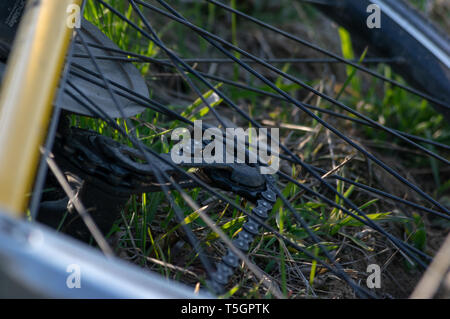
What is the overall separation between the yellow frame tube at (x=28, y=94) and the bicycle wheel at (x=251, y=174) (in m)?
0.05

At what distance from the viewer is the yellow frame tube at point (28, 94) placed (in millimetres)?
769

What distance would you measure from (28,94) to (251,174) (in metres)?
0.57

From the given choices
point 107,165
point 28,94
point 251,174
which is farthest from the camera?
point 251,174

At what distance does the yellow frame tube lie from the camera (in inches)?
30.3

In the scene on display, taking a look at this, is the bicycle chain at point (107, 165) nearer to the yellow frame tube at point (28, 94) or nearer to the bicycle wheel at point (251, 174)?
the bicycle wheel at point (251, 174)

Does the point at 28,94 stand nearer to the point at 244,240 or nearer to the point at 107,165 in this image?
the point at 107,165

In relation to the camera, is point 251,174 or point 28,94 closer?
point 28,94

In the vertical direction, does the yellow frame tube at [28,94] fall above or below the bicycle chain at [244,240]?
above

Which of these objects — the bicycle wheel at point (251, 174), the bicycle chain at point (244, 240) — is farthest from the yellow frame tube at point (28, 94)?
the bicycle chain at point (244, 240)

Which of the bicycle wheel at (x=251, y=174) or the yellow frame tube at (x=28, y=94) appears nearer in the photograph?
the yellow frame tube at (x=28, y=94)

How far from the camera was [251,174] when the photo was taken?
48.6 inches

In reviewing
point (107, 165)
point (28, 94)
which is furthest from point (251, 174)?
point (28, 94)

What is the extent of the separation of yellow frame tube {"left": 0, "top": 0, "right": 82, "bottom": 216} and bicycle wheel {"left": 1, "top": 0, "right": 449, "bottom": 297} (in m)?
0.05
